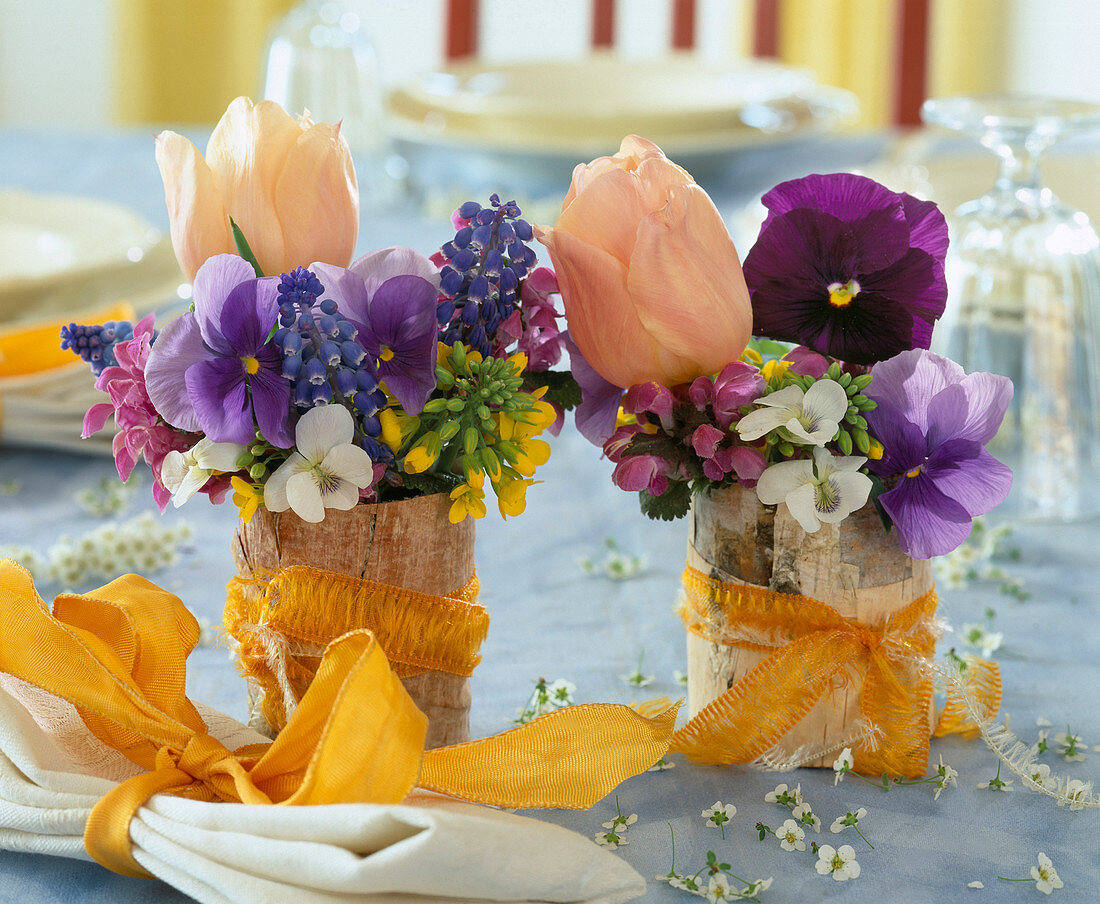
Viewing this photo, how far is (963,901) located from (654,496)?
186mm

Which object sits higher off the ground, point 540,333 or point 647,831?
point 540,333

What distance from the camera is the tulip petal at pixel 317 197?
1.52ft

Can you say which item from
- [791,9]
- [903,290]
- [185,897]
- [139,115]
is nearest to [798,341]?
[903,290]

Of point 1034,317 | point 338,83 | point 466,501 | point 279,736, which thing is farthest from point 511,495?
A: point 338,83

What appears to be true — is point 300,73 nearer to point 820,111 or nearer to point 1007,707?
point 820,111

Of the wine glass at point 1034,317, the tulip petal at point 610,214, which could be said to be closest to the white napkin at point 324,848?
the tulip petal at point 610,214

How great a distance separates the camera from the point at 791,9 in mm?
2662

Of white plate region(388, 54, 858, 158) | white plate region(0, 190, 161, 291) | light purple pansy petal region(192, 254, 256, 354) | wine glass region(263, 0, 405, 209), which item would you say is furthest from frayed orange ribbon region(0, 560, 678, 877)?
wine glass region(263, 0, 405, 209)

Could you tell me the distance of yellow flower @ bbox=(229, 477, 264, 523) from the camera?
0.44 meters

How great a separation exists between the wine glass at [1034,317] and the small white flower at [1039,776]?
0.33m

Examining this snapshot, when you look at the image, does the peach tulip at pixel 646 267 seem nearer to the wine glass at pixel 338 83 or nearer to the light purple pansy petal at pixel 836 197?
the light purple pansy petal at pixel 836 197

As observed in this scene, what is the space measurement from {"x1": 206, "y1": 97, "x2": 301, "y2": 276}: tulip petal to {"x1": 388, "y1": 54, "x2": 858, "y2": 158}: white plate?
793 millimetres

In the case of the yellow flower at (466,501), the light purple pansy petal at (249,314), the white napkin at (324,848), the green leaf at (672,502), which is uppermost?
the light purple pansy petal at (249,314)

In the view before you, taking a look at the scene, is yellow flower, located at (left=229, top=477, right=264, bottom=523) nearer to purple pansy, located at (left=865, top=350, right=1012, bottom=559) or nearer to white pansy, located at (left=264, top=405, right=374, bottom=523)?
white pansy, located at (left=264, top=405, right=374, bottom=523)
